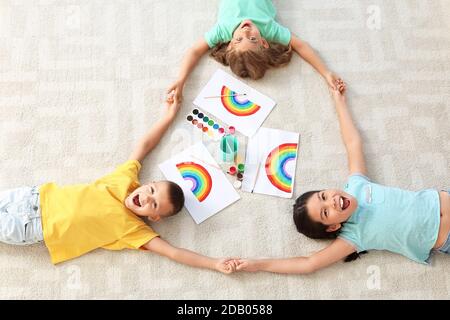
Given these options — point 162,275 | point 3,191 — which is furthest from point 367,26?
point 3,191

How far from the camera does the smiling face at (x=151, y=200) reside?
1403 mm

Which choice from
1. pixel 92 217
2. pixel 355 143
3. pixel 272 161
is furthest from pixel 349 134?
pixel 92 217

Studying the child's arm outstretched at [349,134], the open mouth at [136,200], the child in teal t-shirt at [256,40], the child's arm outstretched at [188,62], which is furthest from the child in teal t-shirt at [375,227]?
the child's arm outstretched at [188,62]

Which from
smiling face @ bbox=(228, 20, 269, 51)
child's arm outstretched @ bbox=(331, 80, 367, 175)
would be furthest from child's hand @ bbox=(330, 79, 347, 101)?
smiling face @ bbox=(228, 20, 269, 51)

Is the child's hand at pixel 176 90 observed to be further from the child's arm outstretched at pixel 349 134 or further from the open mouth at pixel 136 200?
the child's arm outstretched at pixel 349 134

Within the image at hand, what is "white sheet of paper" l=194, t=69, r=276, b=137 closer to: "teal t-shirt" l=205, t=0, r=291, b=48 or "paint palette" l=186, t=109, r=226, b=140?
"paint palette" l=186, t=109, r=226, b=140

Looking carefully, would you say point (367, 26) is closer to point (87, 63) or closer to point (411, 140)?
point (411, 140)

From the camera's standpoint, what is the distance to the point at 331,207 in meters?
1.37

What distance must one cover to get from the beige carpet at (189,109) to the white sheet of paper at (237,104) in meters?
0.04

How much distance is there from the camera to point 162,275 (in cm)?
146

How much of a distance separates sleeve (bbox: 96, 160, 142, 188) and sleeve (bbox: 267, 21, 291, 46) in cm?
69

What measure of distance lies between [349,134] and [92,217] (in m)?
0.88

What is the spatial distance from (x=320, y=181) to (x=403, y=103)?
0.43 m

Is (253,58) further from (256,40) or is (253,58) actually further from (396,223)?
(396,223)
